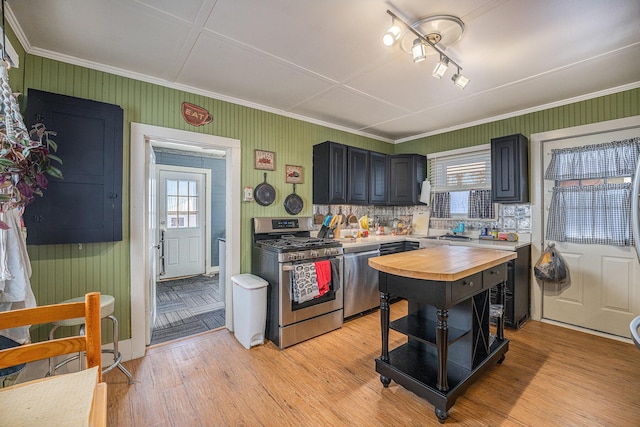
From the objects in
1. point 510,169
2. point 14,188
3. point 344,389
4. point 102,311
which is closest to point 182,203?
point 102,311

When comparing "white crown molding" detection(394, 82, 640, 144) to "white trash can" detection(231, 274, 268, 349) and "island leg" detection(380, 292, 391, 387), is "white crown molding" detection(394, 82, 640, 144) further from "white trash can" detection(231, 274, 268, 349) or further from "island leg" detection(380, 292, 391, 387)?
"white trash can" detection(231, 274, 268, 349)

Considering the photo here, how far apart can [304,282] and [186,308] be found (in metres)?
2.02

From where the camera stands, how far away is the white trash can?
2.71 meters

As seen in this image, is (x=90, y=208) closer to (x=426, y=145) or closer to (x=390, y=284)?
(x=390, y=284)

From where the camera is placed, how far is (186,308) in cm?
380

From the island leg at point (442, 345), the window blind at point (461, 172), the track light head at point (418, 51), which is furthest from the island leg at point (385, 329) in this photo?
the window blind at point (461, 172)

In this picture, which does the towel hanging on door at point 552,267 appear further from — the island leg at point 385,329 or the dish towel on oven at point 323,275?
the dish towel on oven at point 323,275

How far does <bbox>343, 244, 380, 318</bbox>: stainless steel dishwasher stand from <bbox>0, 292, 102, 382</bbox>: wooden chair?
2493mm

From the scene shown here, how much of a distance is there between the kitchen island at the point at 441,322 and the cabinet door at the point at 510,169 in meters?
1.34

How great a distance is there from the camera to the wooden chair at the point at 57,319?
1.03 meters

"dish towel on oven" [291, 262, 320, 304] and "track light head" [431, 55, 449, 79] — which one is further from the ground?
"track light head" [431, 55, 449, 79]

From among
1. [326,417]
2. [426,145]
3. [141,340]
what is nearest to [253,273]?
[141,340]

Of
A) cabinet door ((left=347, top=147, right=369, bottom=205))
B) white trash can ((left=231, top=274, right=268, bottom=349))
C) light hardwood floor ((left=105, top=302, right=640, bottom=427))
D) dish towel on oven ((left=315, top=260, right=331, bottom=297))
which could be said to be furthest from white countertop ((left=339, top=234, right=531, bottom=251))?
white trash can ((left=231, top=274, right=268, bottom=349))

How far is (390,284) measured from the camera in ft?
6.74
